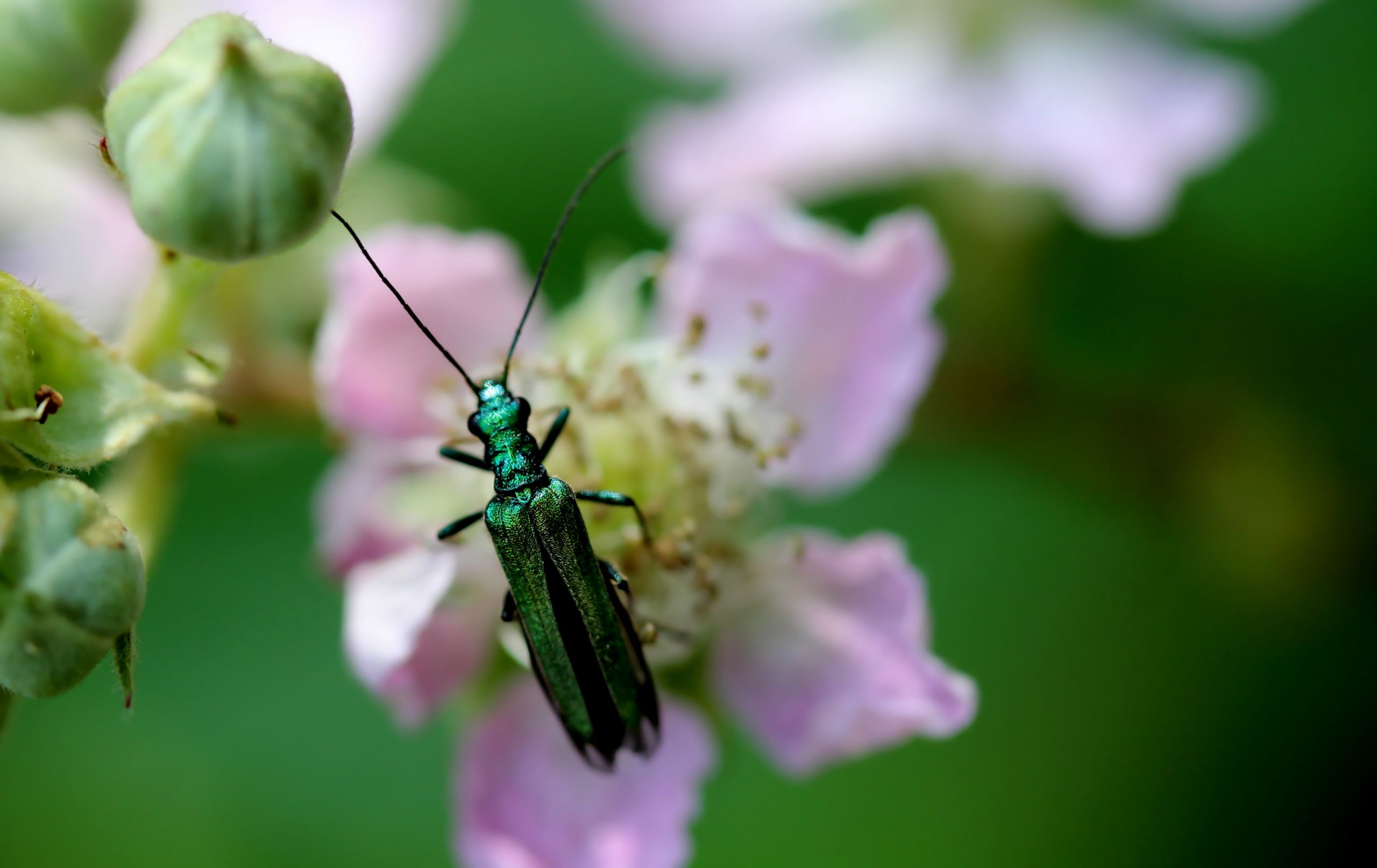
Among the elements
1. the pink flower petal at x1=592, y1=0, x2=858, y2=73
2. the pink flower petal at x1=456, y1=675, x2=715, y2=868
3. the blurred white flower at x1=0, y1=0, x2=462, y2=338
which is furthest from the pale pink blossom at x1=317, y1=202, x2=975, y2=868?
the pink flower petal at x1=592, y1=0, x2=858, y2=73

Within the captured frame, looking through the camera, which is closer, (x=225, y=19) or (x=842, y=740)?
(x=225, y=19)

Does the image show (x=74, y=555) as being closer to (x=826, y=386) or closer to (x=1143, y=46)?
(x=826, y=386)

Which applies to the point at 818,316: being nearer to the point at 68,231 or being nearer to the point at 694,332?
the point at 694,332

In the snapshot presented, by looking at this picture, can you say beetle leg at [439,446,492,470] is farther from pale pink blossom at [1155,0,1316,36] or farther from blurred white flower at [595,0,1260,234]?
pale pink blossom at [1155,0,1316,36]

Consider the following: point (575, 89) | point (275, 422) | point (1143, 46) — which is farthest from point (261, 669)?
point (1143, 46)

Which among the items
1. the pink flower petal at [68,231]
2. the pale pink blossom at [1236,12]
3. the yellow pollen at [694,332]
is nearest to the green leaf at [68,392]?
the yellow pollen at [694,332]

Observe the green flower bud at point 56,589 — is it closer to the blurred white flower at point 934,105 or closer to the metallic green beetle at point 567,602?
the metallic green beetle at point 567,602

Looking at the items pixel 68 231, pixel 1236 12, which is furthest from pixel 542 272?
pixel 1236 12
